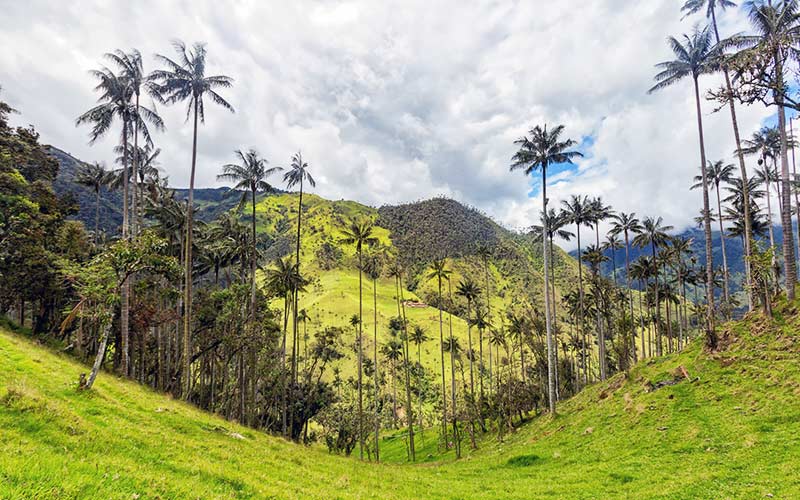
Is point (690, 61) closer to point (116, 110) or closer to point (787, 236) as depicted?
point (787, 236)

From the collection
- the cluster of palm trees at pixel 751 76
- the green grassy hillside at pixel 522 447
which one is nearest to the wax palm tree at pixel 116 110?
the green grassy hillside at pixel 522 447

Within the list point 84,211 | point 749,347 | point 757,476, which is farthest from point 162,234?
point 84,211

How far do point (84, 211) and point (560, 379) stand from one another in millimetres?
160197

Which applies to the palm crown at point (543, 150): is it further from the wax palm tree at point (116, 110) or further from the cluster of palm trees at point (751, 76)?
the wax palm tree at point (116, 110)

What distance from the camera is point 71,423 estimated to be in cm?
1027

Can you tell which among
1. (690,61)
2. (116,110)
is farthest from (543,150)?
(116,110)

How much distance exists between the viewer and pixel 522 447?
28.5 meters

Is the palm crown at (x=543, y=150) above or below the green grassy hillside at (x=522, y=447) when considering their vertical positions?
above

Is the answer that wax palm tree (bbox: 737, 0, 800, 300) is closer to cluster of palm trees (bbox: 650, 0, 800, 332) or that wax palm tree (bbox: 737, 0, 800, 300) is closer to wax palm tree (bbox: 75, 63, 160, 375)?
cluster of palm trees (bbox: 650, 0, 800, 332)

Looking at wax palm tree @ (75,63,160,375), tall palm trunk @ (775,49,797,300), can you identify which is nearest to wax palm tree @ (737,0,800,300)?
tall palm trunk @ (775,49,797,300)

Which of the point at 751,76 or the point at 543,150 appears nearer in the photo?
the point at 751,76

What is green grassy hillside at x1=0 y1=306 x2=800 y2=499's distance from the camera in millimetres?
8398

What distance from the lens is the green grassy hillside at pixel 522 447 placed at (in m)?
8.40

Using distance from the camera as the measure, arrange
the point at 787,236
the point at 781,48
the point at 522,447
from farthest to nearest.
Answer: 1. the point at 522,447
2. the point at 787,236
3. the point at 781,48
